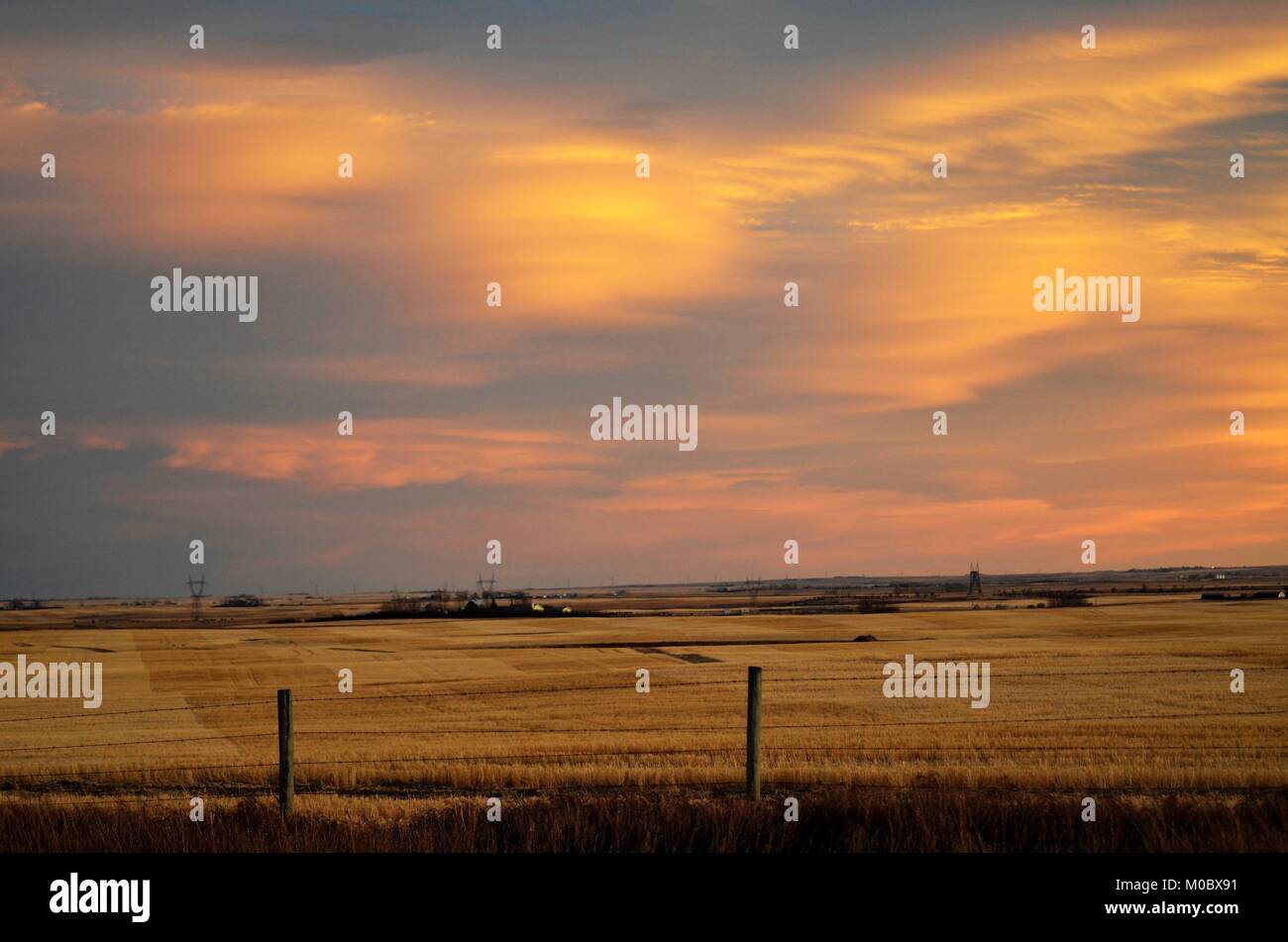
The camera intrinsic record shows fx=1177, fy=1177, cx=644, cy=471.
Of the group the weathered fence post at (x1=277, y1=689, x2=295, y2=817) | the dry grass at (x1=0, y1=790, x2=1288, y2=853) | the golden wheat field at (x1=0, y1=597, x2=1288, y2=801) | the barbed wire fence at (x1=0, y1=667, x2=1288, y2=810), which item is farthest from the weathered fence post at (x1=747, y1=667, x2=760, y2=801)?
the weathered fence post at (x1=277, y1=689, x2=295, y2=817)

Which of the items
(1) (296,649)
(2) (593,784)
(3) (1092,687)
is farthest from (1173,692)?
(1) (296,649)

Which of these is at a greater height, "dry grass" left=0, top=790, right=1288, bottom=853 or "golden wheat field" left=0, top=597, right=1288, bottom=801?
"dry grass" left=0, top=790, right=1288, bottom=853

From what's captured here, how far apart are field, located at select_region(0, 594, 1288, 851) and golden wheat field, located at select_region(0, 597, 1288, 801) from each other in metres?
0.16

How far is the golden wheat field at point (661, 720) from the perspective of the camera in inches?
913

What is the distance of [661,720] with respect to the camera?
122ft

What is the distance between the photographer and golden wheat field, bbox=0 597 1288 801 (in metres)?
23.2

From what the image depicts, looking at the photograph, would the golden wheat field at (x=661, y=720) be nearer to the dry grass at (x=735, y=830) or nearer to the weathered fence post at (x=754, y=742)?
the weathered fence post at (x=754, y=742)

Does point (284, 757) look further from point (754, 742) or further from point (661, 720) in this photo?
point (661, 720)

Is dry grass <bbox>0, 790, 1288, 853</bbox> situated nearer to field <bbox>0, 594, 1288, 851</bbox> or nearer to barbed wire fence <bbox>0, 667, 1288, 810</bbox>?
field <bbox>0, 594, 1288, 851</bbox>

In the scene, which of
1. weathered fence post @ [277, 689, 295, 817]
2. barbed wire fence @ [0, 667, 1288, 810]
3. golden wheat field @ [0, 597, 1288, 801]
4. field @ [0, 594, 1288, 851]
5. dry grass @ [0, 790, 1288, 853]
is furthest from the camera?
golden wheat field @ [0, 597, 1288, 801]

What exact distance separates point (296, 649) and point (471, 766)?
208 ft

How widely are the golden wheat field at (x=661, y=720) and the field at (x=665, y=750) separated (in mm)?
157

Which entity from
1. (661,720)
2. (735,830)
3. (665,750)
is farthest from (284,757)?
(661,720)
